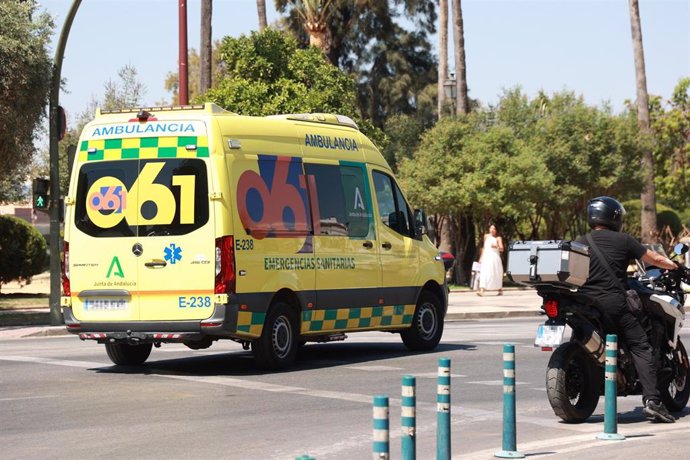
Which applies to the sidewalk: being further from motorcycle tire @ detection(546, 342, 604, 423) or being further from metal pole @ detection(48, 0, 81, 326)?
motorcycle tire @ detection(546, 342, 604, 423)

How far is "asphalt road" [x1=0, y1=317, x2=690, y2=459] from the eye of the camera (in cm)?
924

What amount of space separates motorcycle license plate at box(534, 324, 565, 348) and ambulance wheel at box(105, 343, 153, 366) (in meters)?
6.14

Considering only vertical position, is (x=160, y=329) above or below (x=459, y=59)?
below

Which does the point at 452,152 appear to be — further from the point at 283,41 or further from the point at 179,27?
the point at 179,27

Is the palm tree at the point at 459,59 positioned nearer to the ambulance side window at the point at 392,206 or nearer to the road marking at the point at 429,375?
the ambulance side window at the point at 392,206

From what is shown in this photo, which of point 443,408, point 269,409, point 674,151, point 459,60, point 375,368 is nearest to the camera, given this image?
point 443,408

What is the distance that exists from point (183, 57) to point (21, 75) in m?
3.84

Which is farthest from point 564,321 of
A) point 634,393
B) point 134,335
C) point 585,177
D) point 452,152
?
point 585,177

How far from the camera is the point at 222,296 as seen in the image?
13.6 metres

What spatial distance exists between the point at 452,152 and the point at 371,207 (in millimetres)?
23270

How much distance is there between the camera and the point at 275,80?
114ft

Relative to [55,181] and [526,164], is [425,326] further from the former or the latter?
[526,164]

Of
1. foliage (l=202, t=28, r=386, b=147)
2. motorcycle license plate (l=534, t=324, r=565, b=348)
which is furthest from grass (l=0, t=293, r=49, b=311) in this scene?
motorcycle license plate (l=534, t=324, r=565, b=348)

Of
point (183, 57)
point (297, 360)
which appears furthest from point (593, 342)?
point (183, 57)
